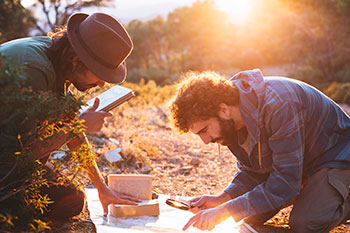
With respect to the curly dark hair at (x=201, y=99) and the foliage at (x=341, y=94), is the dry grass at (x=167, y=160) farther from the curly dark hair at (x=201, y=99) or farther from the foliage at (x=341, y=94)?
the foliage at (x=341, y=94)

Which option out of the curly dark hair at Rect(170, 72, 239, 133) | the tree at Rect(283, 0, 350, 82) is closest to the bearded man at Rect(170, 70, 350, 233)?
the curly dark hair at Rect(170, 72, 239, 133)

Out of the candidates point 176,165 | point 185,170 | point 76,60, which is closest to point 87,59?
point 76,60

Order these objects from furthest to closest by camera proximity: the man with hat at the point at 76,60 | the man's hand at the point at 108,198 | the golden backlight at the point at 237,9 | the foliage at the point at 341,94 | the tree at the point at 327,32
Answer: the golden backlight at the point at 237,9
the tree at the point at 327,32
the foliage at the point at 341,94
the man's hand at the point at 108,198
the man with hat at the point at 76,60

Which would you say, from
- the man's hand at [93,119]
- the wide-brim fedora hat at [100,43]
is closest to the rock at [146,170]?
the wide-brim fedora hat at [100,43]

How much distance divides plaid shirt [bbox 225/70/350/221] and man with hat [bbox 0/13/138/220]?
2.79 feet

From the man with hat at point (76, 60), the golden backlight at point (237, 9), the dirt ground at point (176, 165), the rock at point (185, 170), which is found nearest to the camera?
the man with hat at point (76, 60)

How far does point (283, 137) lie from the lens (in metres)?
2.13

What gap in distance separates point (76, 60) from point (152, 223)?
1247 mm

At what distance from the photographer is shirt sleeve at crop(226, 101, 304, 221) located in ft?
6.96

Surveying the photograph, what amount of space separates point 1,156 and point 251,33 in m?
23.3

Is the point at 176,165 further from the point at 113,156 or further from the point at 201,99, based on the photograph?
the point at 201,99

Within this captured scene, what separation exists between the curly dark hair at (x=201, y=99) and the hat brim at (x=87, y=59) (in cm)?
47

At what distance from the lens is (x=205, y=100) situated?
2.21m

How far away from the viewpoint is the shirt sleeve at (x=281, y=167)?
2.12 meters
